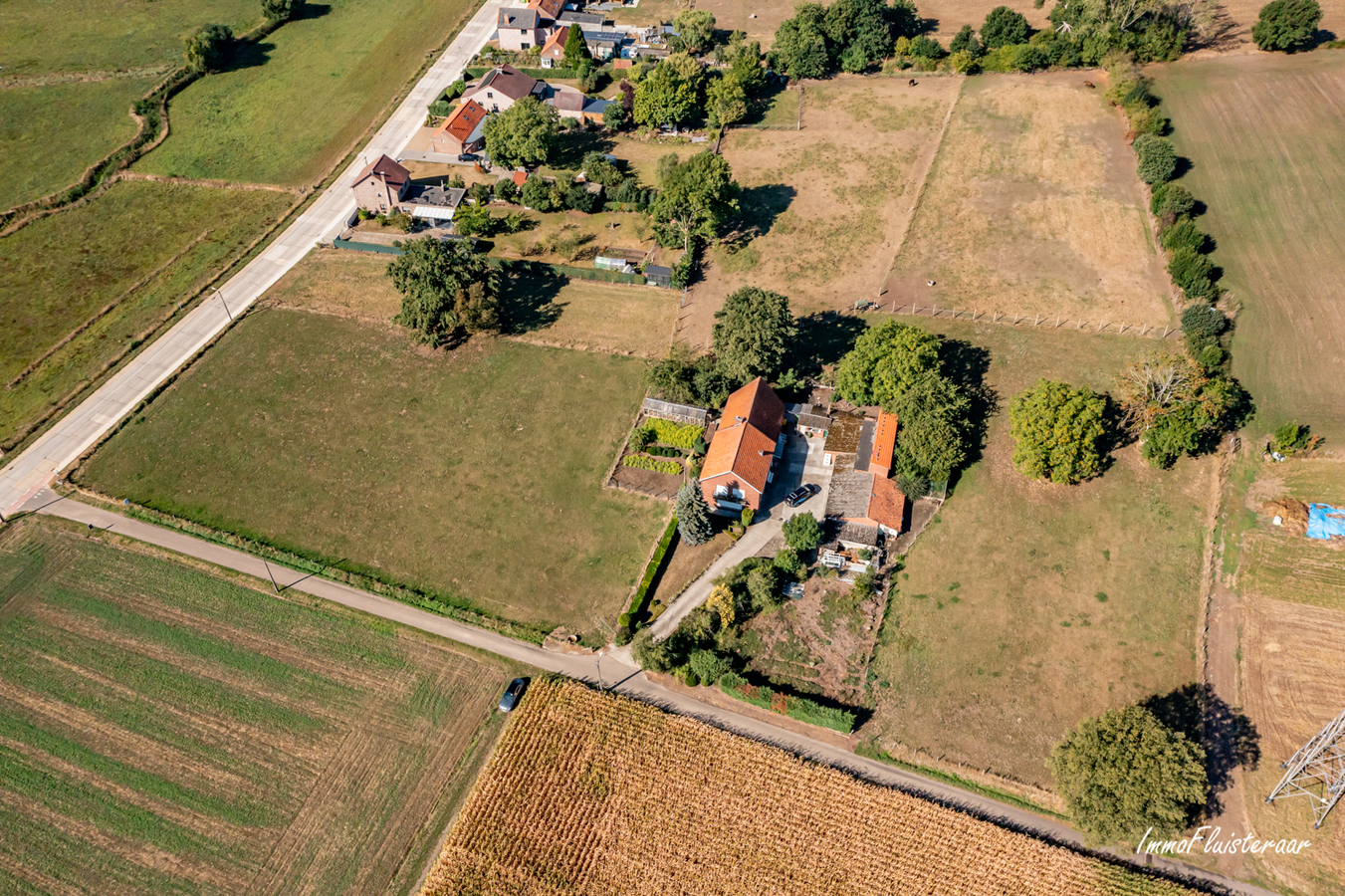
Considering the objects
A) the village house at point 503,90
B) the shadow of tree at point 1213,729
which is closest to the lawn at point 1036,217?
the shadow of tree at point 1213,729

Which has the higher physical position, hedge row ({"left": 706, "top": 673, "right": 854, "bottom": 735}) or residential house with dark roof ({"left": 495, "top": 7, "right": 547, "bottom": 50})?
residential house with dark roof ({"left": 495, "top": 7, "right": 547, "bottom": 50})

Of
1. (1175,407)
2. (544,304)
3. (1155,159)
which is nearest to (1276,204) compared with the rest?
(1155,159)

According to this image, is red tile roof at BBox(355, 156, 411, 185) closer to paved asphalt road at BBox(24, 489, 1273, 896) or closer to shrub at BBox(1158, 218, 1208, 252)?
paved asphalt road at BBox(24, 489, 1273, 896)

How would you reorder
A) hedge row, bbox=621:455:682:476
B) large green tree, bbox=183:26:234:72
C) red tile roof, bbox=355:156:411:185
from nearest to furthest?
hedge row, bbox=621:455:682:476 → red tile roof, bbox=355:156:411:185 → large green tree, bbox=183:26:234:72

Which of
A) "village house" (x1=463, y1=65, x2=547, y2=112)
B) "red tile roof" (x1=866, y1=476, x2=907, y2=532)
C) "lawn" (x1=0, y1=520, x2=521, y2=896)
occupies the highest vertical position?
"village house" (x1=463, y1=65, x2=547, y2=112)

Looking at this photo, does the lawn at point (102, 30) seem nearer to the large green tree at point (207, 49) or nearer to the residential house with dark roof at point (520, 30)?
the large green tree at point (207, 49)

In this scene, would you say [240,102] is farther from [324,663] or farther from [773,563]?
[773,563]

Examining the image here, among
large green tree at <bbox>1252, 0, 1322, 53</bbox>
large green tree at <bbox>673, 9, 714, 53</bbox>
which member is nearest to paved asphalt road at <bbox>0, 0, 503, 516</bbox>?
large green tree at <bbox>673, 9, 714, 53</bbox>
